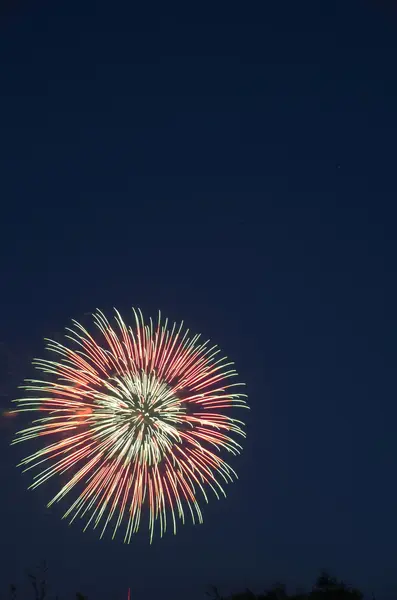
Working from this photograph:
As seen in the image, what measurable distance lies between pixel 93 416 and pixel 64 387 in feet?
6.72

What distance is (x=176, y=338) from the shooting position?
2986 cm

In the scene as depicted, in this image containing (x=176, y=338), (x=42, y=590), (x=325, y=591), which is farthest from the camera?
(x=42, y=590)

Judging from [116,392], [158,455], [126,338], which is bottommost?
[158,455]

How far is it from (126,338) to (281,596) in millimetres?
32406

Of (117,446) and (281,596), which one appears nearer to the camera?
(117,446)

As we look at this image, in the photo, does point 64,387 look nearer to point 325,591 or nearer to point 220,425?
point 220,425

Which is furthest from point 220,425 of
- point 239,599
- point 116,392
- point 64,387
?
point 239,599

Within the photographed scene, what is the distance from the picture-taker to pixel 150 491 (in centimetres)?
2920

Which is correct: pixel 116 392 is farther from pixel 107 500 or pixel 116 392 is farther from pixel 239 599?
pixel 239 599

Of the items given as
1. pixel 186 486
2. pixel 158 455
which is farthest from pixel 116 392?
pixel 186 486

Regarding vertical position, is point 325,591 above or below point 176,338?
below

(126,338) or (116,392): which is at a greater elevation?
(126,338)

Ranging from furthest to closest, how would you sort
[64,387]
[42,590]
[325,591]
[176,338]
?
1. [42,590]
2. [325,591]
3. [176,338]
4. [64,387]

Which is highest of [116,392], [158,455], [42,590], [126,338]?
[126,338]
